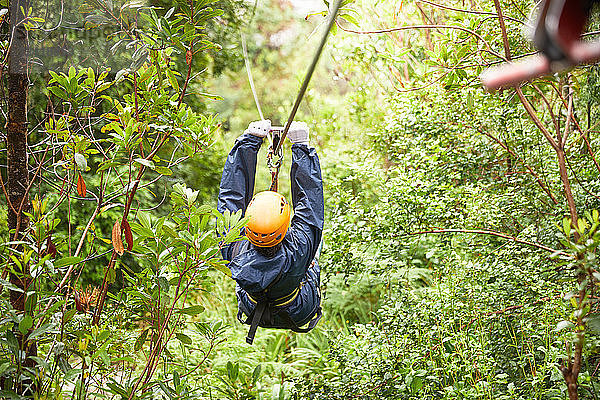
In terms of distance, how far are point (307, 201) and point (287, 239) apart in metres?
0.18

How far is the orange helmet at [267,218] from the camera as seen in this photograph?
191 cm

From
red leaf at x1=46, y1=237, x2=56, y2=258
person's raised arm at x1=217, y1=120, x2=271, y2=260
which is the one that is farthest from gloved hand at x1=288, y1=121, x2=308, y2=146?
red leaf at x1=46, y1=237, x2=56, y2=258

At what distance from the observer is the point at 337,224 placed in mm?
3164

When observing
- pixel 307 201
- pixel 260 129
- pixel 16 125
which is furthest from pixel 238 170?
pixel 16 125

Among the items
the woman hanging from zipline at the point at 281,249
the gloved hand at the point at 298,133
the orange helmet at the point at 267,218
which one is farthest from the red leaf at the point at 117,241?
the gloved hand at the point at 298,133

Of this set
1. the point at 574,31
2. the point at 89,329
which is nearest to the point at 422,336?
the point at 89,329

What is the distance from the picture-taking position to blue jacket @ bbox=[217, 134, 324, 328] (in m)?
2.07

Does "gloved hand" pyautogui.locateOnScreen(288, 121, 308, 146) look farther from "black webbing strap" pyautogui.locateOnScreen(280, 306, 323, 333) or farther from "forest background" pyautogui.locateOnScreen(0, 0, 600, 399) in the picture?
"black webbing strap" pyautogui.locateOnScreen(280, 306, 323, 333)

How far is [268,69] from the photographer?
7984mm

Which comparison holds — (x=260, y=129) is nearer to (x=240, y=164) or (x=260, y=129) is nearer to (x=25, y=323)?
(x=240, y=164)

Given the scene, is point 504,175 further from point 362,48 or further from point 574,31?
point 574,31

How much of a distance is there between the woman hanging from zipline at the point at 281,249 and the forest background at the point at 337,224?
0.26 meters

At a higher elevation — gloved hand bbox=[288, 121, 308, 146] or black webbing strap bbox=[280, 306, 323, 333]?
gloved hand bbox=[288, 121, 308, 146]

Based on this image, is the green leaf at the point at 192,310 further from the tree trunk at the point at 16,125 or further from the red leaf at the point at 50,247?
the tree trunk at the point at 16,125
